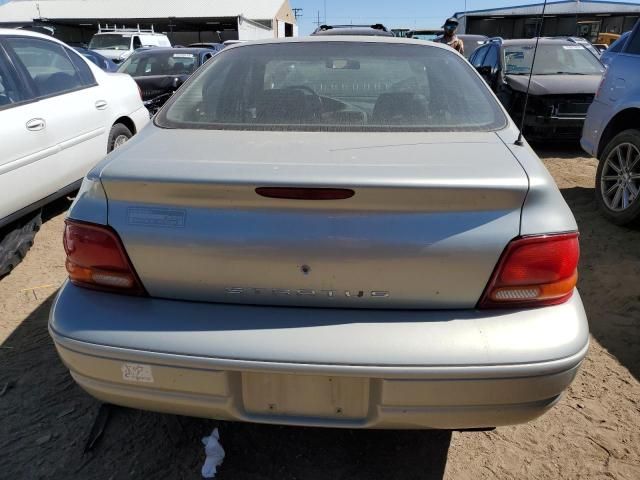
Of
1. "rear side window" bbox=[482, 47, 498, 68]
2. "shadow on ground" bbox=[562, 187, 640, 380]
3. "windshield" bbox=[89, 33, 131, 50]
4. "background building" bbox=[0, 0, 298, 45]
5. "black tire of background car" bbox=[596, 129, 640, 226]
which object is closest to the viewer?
"shadow on ground" bbox=[562, 187, 640, 380]

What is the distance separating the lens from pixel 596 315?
3.12 m

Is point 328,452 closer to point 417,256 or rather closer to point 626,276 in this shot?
point 417,256

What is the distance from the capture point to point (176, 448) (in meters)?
2.15

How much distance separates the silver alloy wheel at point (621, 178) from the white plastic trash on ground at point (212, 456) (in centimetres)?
375

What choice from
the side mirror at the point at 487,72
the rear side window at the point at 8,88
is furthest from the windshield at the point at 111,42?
the rear side window at the point at 8,88

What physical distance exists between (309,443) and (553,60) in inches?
312

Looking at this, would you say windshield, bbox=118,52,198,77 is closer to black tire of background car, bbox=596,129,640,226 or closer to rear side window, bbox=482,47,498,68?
rear side window, bbox=482,47,498,68

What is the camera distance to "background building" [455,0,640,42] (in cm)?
2869

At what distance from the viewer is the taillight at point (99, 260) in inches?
65.5

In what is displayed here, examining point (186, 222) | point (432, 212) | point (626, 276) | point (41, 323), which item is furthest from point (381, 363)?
point (626, 276)

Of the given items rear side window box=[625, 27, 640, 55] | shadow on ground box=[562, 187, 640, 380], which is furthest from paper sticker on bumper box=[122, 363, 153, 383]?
rear side window box=[625, 27, 640, 55]

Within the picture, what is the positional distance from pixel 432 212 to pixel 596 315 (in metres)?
2.14

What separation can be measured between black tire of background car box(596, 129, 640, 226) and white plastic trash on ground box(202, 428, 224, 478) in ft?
12.1

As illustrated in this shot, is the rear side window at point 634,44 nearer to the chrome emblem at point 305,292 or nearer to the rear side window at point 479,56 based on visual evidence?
the chrome emblem at point 305,292
